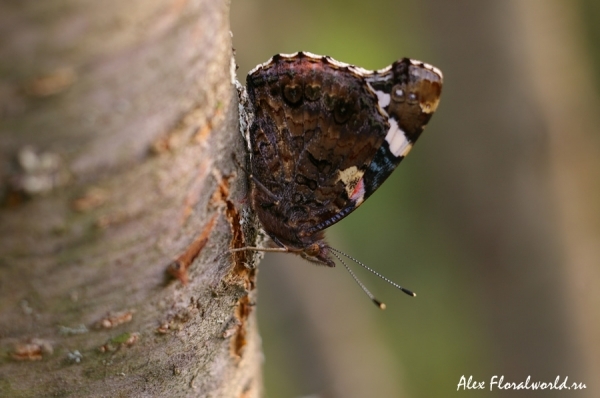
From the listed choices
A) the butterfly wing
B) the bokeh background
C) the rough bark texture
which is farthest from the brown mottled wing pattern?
the bokeh background

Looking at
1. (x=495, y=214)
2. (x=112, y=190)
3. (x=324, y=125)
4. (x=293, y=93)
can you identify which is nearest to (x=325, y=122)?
(x=324, y=125)

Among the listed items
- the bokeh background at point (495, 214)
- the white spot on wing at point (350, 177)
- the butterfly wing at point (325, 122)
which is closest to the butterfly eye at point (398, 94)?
the butterfly wing at point (325, 122)

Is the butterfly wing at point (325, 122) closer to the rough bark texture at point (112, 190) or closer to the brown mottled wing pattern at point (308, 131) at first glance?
the brown mottled wing pattern at point (308, 131)

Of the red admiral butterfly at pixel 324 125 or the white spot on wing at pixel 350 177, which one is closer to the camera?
the red admiral butterfly at pixel 324 125

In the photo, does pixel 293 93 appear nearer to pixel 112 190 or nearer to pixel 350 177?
pixel 350 177

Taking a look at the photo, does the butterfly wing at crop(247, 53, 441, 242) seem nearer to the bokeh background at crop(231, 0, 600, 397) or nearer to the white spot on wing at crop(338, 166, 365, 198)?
the white spot on wing at crop(338, 166, 365, 198)

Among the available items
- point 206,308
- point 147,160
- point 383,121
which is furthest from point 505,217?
point 147,160
